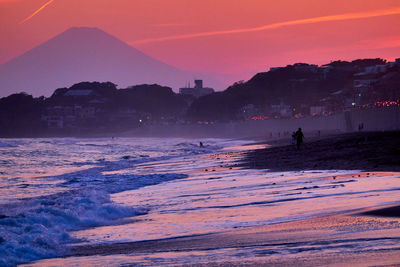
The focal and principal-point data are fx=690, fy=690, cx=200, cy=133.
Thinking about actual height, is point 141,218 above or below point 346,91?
below

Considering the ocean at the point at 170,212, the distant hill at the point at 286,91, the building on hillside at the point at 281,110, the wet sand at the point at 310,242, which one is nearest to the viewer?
the wet sand at the point at 310,242

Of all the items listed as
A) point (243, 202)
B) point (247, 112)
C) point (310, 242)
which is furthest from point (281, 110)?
point (310, 242)

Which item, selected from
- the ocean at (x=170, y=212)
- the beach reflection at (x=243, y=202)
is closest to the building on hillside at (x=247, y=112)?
the beach reflection at (x=243, y=202)

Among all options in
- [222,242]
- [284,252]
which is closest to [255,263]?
[284,252]

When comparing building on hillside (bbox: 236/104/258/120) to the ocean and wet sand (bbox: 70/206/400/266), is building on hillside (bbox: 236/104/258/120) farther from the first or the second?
wet sand (bbox: 70/206/400/266)

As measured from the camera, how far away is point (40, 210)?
11.6 meters

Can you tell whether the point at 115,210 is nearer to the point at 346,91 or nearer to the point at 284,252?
the point at 284,252

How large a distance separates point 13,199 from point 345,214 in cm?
921

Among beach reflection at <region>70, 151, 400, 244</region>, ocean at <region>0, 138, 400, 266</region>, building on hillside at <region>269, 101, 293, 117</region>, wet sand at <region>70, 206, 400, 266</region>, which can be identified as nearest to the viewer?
wet sand at <region>70, 206, 400, 266</region>

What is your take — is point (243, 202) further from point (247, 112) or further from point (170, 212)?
point (247, 112)

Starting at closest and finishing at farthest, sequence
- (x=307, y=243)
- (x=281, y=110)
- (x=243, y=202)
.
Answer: (x=307, y=243) < (x=243, y=202) < (x=281, y=110)

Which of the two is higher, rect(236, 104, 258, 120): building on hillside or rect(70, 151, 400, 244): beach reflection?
rect(236, 104, 258, 120): building on hillside

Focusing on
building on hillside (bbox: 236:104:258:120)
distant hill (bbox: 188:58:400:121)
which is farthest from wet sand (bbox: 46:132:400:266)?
building on hillside (bbox: 236:104:258:120)

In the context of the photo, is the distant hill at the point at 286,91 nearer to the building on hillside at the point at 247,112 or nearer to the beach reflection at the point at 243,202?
the building on hillside at the point at 247,112
